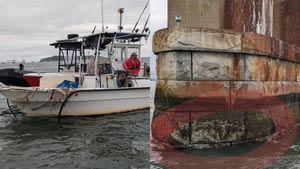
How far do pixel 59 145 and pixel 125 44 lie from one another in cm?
852

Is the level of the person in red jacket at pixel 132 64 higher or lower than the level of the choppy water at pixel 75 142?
higher

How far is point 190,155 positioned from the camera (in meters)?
6.43

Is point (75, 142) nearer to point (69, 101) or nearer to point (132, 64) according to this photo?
point (69, 101)

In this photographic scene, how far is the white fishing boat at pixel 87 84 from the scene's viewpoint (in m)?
13.1

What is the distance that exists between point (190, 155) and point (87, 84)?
8985 millimetres

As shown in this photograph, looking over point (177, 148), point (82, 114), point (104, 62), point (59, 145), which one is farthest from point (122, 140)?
point (104, 62)

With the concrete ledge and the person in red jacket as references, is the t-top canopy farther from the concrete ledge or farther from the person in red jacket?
the concrete ledge

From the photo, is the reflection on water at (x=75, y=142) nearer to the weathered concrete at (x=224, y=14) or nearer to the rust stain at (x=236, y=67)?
the rust stain at (x=236, y=67)

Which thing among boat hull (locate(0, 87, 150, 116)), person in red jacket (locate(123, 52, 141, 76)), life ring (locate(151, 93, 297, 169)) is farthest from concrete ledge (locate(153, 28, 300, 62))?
person in red jacket (locate(123, 52, 141, 76))

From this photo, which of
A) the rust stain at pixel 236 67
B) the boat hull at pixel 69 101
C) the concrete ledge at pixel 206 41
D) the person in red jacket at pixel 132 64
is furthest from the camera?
the person in red jacket at pixel 132 64

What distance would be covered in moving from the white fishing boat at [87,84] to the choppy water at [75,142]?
0.43 meters

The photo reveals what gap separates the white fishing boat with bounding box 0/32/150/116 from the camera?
13.1 m

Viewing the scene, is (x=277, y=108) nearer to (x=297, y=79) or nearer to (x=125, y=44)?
(x=297, y=79)

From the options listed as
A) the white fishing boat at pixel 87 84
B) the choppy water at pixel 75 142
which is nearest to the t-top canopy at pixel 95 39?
the white fishing boat at pixel 87 84
